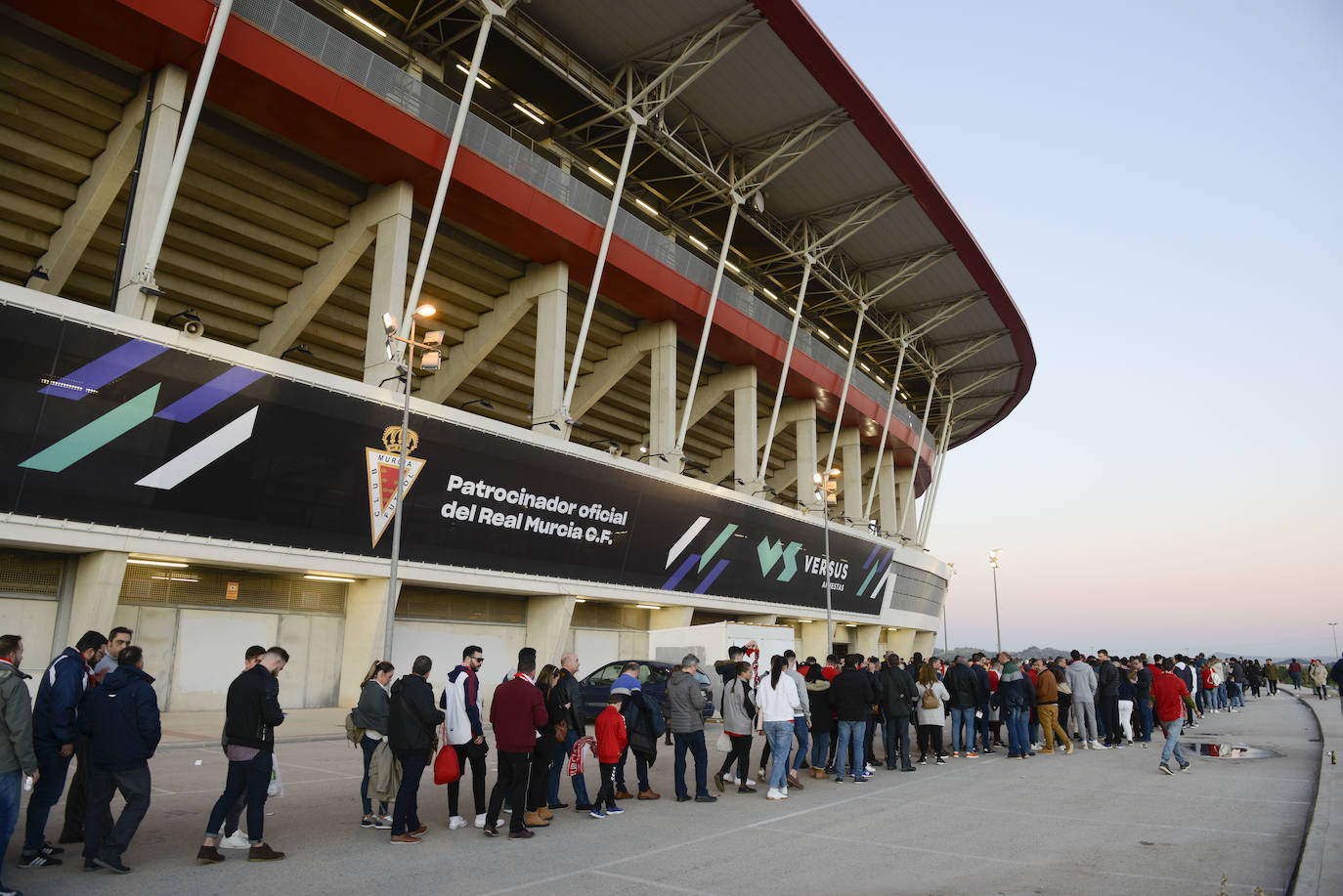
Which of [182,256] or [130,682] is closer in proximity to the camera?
[130,682]

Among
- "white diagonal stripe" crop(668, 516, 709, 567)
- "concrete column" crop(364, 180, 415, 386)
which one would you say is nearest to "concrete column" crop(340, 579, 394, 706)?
"concrete column" crop(364, 180, 415, 386)

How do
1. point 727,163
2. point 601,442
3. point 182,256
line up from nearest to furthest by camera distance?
point 182,256, point 727,163, point 601,442

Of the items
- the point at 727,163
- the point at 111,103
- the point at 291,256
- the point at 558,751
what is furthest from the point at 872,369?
the point at 558,751

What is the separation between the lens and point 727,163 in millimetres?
29844

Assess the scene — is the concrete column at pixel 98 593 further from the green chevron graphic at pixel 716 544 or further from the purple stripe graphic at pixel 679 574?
the green chevron graphic at pixel 716 544

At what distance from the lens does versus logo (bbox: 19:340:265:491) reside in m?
14.3

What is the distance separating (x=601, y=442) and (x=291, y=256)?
680 inches

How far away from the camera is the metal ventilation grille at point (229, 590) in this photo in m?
17.7

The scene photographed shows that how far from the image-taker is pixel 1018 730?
1505 centimetres

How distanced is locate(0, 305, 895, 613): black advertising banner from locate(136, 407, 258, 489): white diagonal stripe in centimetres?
2

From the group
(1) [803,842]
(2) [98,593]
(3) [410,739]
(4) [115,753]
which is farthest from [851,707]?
(2) [98,593]

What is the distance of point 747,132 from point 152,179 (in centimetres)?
1797

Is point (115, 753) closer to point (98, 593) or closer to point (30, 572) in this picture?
point (98, 593)

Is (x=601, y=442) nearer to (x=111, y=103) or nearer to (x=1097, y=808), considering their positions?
(x=111, y=103)
